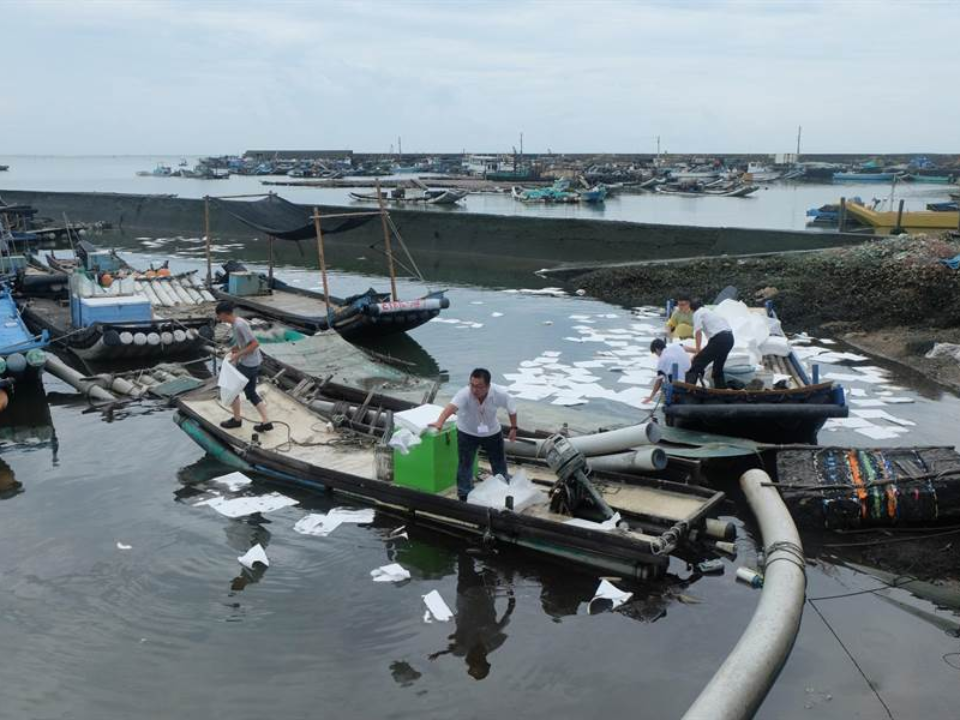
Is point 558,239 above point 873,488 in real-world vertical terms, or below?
above

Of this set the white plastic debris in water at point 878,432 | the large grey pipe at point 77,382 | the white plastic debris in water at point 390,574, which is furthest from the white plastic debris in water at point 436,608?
the large grey pipe at point 77,382

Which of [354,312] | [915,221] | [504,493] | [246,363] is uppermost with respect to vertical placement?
[915,221]

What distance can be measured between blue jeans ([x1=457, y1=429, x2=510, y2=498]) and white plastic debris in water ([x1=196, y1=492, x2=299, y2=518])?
2.43m

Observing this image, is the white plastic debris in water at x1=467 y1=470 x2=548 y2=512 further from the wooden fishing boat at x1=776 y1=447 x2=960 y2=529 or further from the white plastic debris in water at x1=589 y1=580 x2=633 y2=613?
the wooden fishing boat at x1=776 y1=447 x2=960 y2=529

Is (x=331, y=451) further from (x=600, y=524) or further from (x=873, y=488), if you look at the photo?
(x=873, y=488)

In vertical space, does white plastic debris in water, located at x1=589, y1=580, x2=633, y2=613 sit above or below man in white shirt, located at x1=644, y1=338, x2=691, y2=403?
below

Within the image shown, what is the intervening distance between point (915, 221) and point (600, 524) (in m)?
30.6

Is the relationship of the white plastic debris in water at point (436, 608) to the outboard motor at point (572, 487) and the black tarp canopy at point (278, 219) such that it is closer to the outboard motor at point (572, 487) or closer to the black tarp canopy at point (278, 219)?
the outboard motor at point (572, 487)

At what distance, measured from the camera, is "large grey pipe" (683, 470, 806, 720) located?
552 centimetres

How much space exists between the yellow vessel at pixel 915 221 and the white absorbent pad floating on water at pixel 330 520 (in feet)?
92.9

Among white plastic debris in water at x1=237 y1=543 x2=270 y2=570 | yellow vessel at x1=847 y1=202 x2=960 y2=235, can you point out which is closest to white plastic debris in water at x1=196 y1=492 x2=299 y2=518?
white plastic debris in water at x1=237 y1=543 x2=270 y2=570

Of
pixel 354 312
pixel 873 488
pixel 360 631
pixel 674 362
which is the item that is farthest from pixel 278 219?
pixel 873 488

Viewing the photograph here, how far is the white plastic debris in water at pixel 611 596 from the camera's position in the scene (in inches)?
289

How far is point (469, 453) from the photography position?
322 inches
